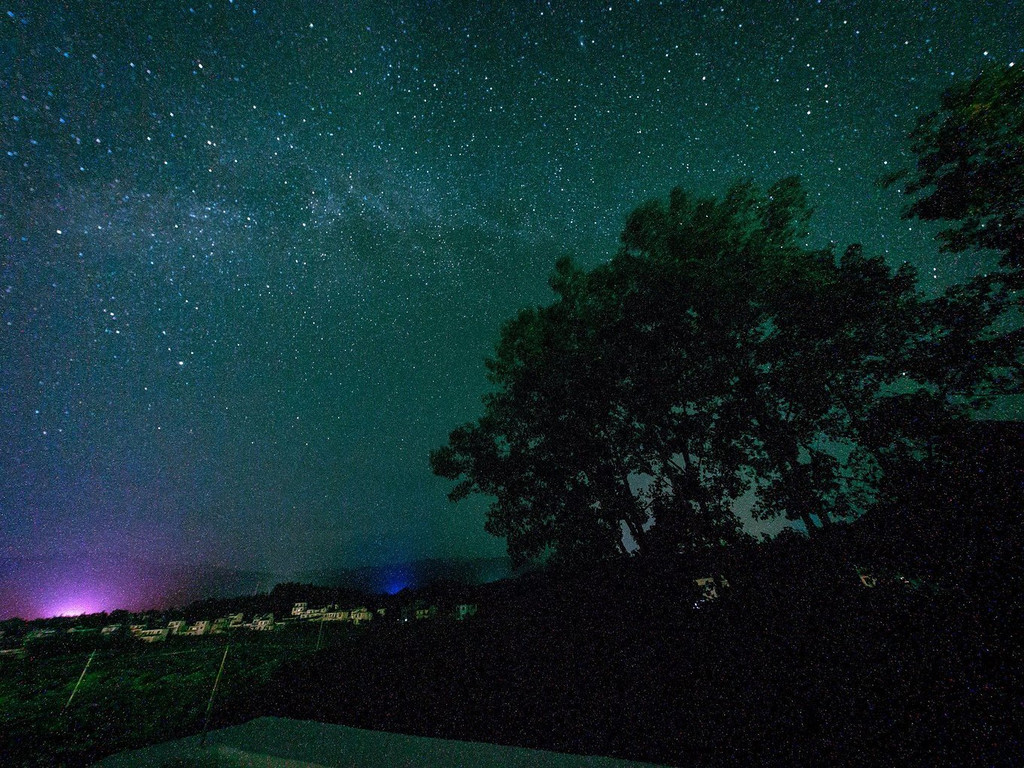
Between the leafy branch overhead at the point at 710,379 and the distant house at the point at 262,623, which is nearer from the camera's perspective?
the leafy branch overhead at the point at 710,379

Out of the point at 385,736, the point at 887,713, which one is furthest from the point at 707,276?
the point at 385,736

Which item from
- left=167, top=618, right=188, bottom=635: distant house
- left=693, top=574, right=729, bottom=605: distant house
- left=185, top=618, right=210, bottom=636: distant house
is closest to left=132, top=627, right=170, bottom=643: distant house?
left=167, top=618, right=188, bottom=635: distant house

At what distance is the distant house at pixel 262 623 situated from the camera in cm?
2348

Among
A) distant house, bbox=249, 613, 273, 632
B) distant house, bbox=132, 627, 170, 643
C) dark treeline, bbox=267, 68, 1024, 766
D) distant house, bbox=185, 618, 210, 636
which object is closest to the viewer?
dark treeline, bbox=267, 68, 1024, 766

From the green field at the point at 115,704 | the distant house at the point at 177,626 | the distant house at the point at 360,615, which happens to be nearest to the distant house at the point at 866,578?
the green field at the point at 115,704

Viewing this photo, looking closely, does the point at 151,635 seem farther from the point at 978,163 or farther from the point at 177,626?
the point at 978,163

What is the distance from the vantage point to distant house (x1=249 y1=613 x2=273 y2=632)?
23484mm

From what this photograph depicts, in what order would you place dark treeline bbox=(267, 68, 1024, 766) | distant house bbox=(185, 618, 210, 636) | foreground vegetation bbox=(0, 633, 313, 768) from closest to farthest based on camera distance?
1. dark treeline bbox=(267, 68, 1024, 766)
2. foreground vegetation bbox=(0, 633, 313, 768)
3. distant house bbox=(185, 618, 210, 636)

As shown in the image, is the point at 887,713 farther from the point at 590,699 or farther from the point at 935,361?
the point at 935,361

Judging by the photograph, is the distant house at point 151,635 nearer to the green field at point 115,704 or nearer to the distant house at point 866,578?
the green field at point 115,704

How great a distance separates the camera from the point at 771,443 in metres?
9.72

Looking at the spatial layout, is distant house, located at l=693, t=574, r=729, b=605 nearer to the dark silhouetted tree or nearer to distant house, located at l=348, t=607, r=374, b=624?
the dark silhouetted tree

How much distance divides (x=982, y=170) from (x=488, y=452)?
586 inches

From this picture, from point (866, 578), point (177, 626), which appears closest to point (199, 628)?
point (177, 626)
